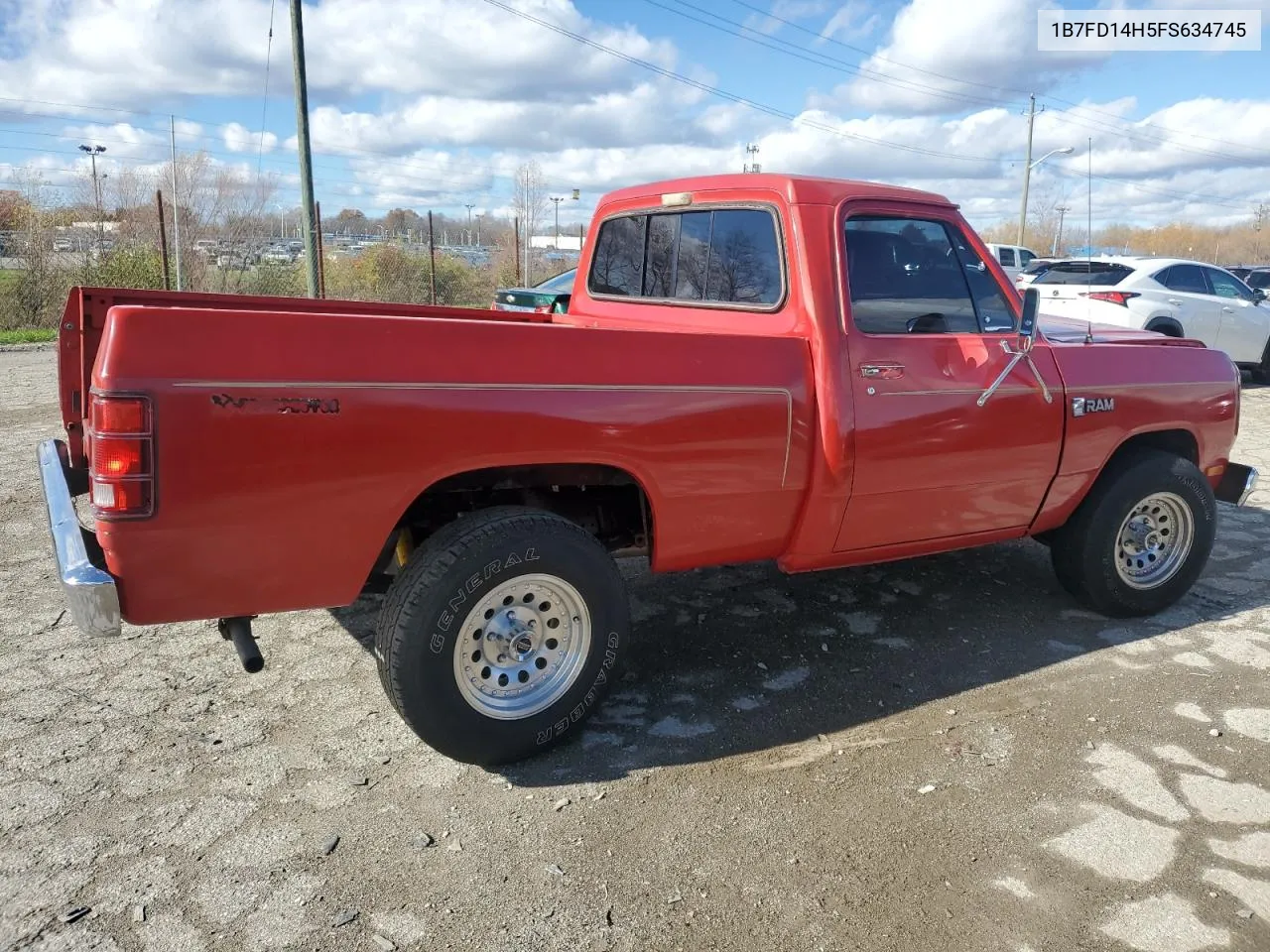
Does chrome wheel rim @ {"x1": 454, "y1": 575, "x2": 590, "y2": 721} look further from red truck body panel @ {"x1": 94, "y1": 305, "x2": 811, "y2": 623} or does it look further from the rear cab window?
the rear cab window

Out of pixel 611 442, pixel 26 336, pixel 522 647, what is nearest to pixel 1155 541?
pixel 611 442

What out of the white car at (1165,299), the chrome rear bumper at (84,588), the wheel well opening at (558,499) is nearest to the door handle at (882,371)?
the wheel well opening at (558,499)

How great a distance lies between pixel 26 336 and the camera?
15.2 metres

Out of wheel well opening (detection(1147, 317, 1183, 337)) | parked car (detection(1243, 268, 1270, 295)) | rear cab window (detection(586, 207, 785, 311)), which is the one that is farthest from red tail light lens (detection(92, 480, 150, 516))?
parked car (detection(1243, 268, 1270, 295))

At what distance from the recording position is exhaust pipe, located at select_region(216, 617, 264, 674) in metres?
2.84

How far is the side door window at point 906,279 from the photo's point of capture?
12.2 ft

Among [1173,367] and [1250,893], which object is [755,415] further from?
[1173,367]

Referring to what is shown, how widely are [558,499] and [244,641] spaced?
1230mm

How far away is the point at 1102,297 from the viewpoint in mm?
11109

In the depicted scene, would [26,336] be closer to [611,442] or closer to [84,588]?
[84,588]

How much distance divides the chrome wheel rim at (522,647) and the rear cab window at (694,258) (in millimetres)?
1438

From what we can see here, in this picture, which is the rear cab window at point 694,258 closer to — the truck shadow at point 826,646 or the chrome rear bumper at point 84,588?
the truck shadow at point 826,646

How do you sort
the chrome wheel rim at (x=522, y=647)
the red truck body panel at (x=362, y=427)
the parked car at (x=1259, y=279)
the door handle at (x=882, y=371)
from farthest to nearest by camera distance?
1. the parked car at (x=1259, y=279)
2. the door handle at (x=882, y=371)
3. the chrome wheel rim at (x=522, y=647)
4. the red truck body panel at (x=362, y=427)

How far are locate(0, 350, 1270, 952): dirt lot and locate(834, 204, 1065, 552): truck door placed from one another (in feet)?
2.30
